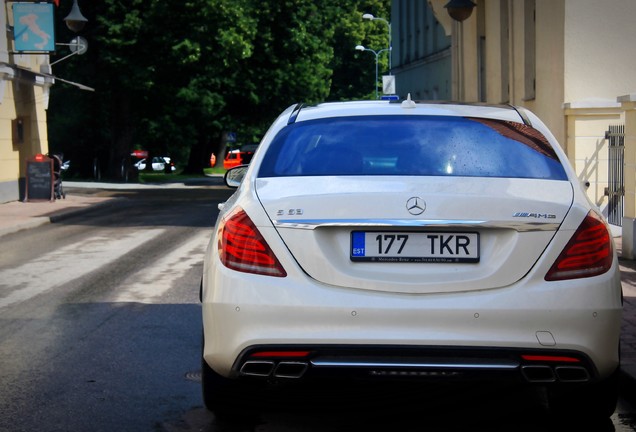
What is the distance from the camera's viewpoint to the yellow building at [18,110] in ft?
98.8

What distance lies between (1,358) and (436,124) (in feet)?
11.3

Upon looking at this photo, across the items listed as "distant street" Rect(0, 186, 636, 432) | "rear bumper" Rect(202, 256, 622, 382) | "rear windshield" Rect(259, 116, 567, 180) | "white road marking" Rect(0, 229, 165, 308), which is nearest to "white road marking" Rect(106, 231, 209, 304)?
"distant street" Rect(0, 186, 636, 432)

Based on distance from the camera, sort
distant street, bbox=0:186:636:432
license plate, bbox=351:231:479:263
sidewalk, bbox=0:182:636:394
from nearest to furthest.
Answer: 1. license plate, bbox=351:231:479:263
2. distant street, bbox=0:186:636:432
3. sidewalk, bbox=0:182:636:394

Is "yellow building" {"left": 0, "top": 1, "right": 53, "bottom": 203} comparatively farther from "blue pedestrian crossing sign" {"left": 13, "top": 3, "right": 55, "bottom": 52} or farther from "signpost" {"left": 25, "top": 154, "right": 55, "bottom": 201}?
"signpost" {"left": 25, "top": 154, "right": 55, "bottom": 201}

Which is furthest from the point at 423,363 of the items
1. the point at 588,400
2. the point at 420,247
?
the point at 588,400

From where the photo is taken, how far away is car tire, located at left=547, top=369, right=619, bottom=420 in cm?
561

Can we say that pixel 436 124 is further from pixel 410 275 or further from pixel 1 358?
pixel 1 358

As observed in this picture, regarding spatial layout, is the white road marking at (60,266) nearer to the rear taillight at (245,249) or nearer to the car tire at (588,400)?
the rear taillight at (245,249)

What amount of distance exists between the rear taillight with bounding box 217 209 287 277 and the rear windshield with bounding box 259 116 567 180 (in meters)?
0.41

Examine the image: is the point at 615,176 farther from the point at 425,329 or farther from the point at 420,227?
the point at 425,329

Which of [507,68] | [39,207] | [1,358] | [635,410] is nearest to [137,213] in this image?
[39,207]

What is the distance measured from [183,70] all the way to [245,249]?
137ft

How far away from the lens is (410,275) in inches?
201

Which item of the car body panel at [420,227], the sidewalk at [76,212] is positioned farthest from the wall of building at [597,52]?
the car body panel at [420,227]
